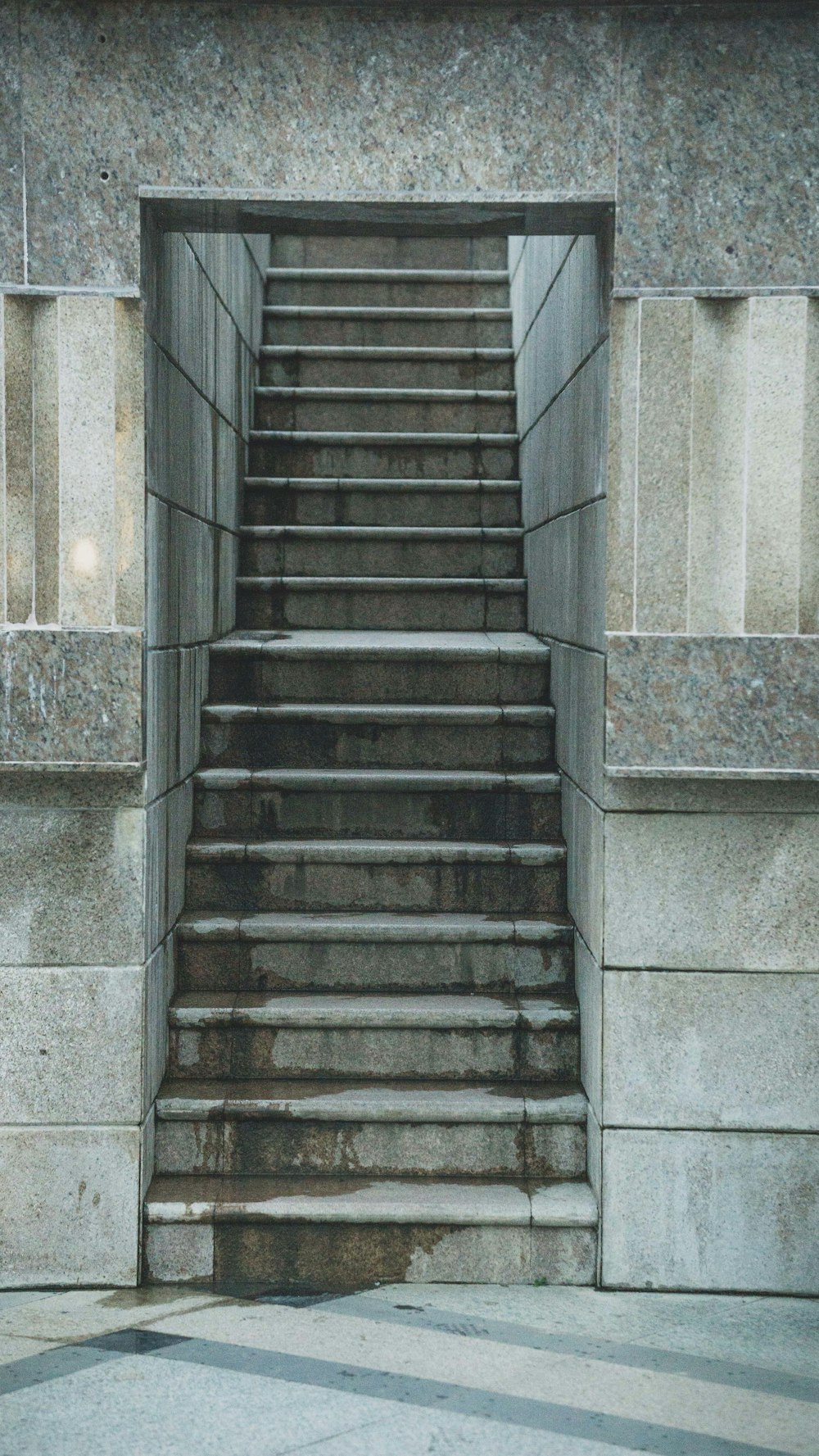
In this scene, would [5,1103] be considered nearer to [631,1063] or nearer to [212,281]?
[631,1063]

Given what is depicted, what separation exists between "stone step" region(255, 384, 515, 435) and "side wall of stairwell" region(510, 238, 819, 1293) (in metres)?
4.39

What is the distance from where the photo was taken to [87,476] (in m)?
5.31

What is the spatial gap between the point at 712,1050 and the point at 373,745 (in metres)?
2.52

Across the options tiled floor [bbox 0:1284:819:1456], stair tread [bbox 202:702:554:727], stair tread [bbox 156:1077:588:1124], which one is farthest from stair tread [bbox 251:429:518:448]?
tiled floor [bbox 0:1284:819:1456]

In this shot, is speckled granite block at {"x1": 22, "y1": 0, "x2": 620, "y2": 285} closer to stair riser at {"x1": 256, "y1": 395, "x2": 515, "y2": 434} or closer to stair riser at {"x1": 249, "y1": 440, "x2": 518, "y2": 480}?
stair riser at {"x1": 249, "y1": 440, "x2": 518, "y2": 480}

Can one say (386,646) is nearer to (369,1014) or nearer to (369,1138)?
(369,1014)

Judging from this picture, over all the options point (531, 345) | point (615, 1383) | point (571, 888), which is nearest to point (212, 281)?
point (531, 345)

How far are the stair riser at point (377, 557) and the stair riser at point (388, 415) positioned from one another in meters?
1.17

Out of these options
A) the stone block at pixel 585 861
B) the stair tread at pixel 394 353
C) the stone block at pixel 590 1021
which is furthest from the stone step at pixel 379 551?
the stone block at pixel 590 1021

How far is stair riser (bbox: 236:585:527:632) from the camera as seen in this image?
345 inches

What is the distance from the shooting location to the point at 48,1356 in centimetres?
488

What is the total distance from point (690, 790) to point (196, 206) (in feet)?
8.50

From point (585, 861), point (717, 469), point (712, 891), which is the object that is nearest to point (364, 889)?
point (585, 861)

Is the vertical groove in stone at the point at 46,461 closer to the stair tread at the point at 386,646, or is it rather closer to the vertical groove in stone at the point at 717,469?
the vertical groove in stone at the point at 717,469
